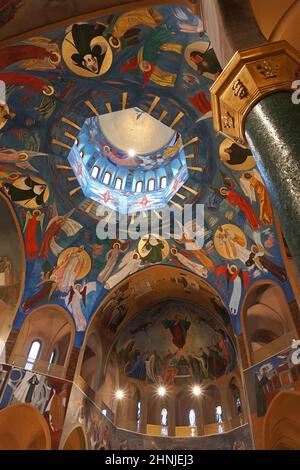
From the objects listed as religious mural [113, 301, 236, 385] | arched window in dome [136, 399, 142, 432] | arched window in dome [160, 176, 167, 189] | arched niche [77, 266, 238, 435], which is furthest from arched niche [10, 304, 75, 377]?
arched window in dome [160, 176, 167, 189]

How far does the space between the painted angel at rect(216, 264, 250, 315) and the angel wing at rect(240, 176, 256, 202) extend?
241 centimetres

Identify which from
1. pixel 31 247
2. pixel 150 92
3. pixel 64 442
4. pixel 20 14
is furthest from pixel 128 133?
pixel 64 442

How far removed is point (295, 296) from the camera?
9383 mm

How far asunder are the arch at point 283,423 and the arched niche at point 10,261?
7.80 m

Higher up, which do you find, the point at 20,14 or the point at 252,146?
the point at 20,14

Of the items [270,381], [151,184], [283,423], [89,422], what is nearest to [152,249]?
[151,184]

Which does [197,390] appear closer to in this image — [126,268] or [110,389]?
[110,389]

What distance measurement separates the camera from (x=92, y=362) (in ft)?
43.7

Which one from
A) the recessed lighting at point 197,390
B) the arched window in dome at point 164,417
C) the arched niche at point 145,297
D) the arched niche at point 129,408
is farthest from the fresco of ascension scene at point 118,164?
the arched window in dome at point 164,417

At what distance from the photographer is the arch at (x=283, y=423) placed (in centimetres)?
918

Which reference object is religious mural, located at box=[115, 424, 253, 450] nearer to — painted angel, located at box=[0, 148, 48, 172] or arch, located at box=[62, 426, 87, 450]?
arch, located at box=[62, 426, 87, 450]
